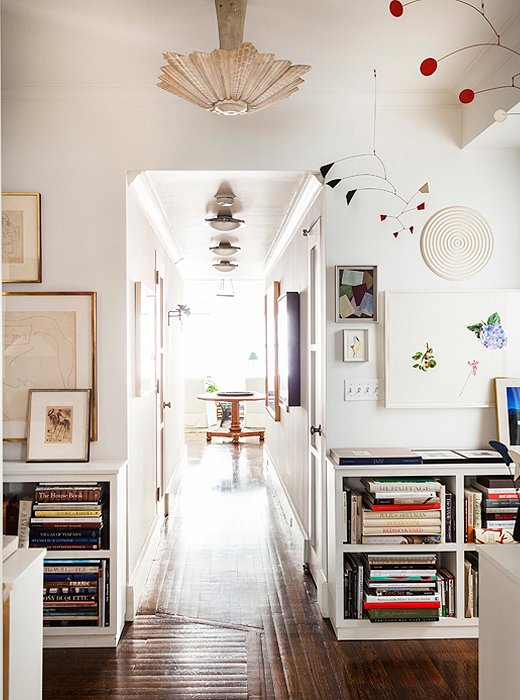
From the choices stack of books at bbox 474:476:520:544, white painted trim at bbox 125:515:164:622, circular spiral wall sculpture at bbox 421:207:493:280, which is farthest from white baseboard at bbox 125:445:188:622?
circular spiral wall sculpture at bbox 421:207:493:280

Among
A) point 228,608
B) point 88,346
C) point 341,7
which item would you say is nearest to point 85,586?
point 228,608

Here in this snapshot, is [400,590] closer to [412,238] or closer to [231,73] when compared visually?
[412,238]

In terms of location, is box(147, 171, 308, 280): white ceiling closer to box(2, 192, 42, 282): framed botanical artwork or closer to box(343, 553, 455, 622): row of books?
box(2, 192, 42, 282): framed botanical artwork

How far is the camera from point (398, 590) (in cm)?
311

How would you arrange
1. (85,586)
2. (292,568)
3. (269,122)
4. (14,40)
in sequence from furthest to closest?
(292,568) → (269,122) → (85,586) → (14,40)

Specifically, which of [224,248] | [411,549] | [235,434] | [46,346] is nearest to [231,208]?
[224,248]

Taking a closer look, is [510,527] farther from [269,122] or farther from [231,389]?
[231,389]

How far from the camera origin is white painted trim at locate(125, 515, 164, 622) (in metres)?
3.38

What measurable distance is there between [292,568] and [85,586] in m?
1.59

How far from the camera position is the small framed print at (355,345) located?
336cm

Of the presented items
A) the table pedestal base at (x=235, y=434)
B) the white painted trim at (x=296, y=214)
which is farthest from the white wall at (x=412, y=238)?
the table pedestal base at (x=235, y=434)

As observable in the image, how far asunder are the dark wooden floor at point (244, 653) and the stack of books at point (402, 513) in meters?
0.53

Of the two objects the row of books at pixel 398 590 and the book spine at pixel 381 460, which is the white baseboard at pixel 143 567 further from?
the book spine at pixel 381 460

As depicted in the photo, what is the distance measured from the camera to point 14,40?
273 cm
